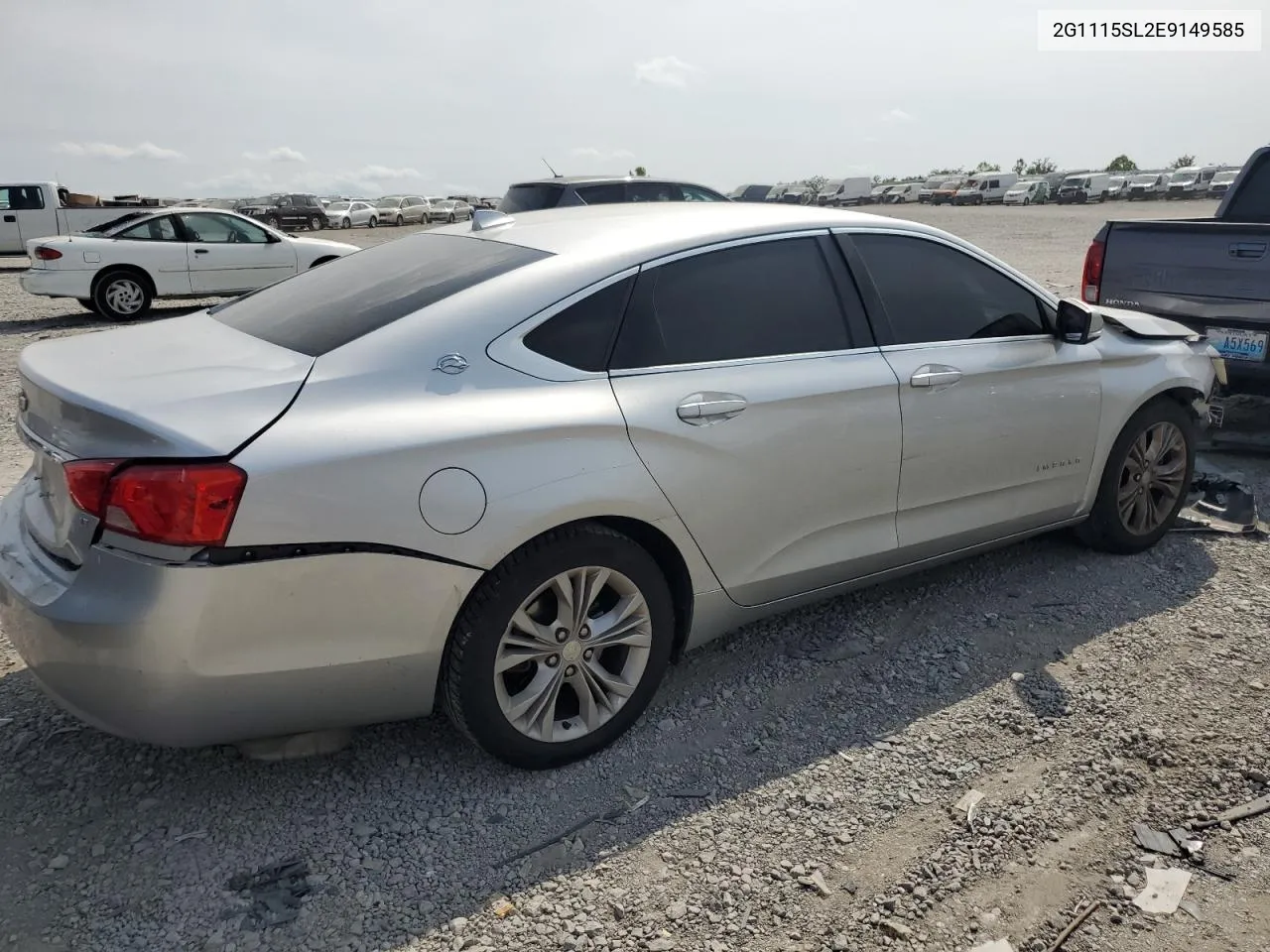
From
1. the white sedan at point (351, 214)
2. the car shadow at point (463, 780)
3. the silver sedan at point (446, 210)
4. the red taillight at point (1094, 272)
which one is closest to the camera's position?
the car shadow at point (463, 780)

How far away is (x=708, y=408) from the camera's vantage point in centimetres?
315

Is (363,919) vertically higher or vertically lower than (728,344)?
lower

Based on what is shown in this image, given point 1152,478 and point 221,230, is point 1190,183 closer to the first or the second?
point 221,230

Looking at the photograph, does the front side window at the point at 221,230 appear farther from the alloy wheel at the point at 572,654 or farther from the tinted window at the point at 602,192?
the alloy wheel at the point at 572,654

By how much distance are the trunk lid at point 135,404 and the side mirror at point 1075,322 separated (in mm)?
3080

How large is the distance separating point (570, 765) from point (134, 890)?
121 centimetres

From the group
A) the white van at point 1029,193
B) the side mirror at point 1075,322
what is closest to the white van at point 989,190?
the white van at point 1029,193

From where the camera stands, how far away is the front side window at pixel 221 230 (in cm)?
1392

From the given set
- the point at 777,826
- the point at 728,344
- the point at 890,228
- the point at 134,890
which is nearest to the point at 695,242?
the point at 728,344

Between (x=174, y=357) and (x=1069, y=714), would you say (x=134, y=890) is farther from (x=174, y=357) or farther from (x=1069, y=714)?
(x=1069, y=714)

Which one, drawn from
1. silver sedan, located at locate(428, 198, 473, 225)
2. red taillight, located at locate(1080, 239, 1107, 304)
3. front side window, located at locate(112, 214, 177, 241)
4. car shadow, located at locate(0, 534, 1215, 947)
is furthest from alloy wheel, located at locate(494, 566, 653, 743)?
silver sedan, located at locate(428, 198, 473, 225)

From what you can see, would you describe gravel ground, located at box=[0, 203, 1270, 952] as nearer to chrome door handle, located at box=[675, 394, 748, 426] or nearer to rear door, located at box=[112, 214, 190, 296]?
chrome door handle, located at box=[675, 394, 748, 426]

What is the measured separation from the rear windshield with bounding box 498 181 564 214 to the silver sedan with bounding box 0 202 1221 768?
9.25 m

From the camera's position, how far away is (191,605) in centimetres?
240
